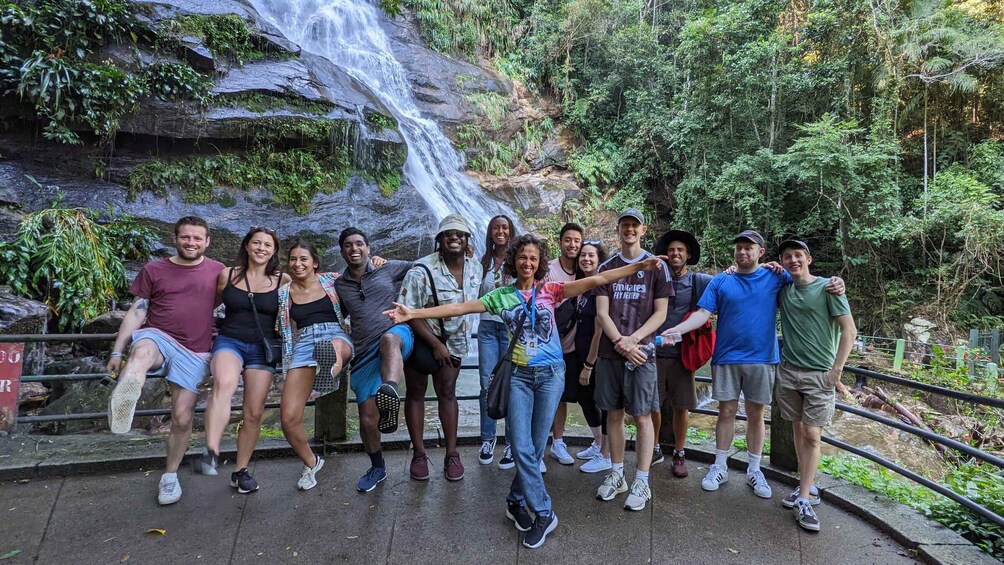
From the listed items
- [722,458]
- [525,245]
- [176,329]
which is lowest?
[722,458]

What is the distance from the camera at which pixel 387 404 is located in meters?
3.03

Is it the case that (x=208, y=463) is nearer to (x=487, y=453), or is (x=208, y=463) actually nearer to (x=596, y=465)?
(x=487, y=453)

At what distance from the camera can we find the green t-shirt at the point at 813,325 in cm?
327

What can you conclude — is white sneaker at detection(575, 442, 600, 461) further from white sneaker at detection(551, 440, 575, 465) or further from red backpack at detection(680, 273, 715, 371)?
red backpack at detection(680, 273, 715, 371)

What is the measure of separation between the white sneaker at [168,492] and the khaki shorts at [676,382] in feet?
11.2

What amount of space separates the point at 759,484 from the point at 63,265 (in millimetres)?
9852

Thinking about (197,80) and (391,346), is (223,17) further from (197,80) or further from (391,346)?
(391,346)

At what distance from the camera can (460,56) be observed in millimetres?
20484

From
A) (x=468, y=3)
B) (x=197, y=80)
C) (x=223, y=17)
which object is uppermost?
(x=468, y=3)

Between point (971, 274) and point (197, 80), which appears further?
point (971, 274)

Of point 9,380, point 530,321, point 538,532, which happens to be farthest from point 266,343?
point 9,380

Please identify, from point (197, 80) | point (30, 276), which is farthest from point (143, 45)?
point (30, 276)

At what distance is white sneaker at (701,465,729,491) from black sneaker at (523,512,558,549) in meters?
1.35

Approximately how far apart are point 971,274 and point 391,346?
1658 cm
